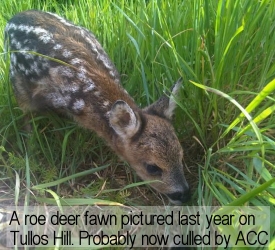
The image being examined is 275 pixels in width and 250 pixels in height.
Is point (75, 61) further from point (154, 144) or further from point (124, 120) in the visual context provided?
point (154, 144)

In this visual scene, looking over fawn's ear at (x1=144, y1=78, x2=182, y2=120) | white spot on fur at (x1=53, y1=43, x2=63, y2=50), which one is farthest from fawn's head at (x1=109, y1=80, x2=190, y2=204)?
white spot on fur at (x1=53, y1=43, x2=63, y2=50)

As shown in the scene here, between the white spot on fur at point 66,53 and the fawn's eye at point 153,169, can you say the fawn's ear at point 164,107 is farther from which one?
the white spot on fur at point 66,53

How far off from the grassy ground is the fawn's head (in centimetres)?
10

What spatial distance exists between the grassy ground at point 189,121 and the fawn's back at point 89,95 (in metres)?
0.11

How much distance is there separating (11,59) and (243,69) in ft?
6.22

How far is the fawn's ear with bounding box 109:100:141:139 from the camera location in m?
2.90

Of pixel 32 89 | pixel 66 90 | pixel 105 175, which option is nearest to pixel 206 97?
pixel 105 175

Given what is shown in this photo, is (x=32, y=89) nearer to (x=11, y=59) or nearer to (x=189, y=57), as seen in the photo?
(x=11, y=59)

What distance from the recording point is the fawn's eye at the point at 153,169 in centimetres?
291

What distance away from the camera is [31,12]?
3.88m

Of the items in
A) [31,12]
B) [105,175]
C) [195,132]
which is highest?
[31,12]

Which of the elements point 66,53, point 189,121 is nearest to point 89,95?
point 66,53

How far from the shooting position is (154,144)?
291cm

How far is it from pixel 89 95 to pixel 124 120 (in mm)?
429
